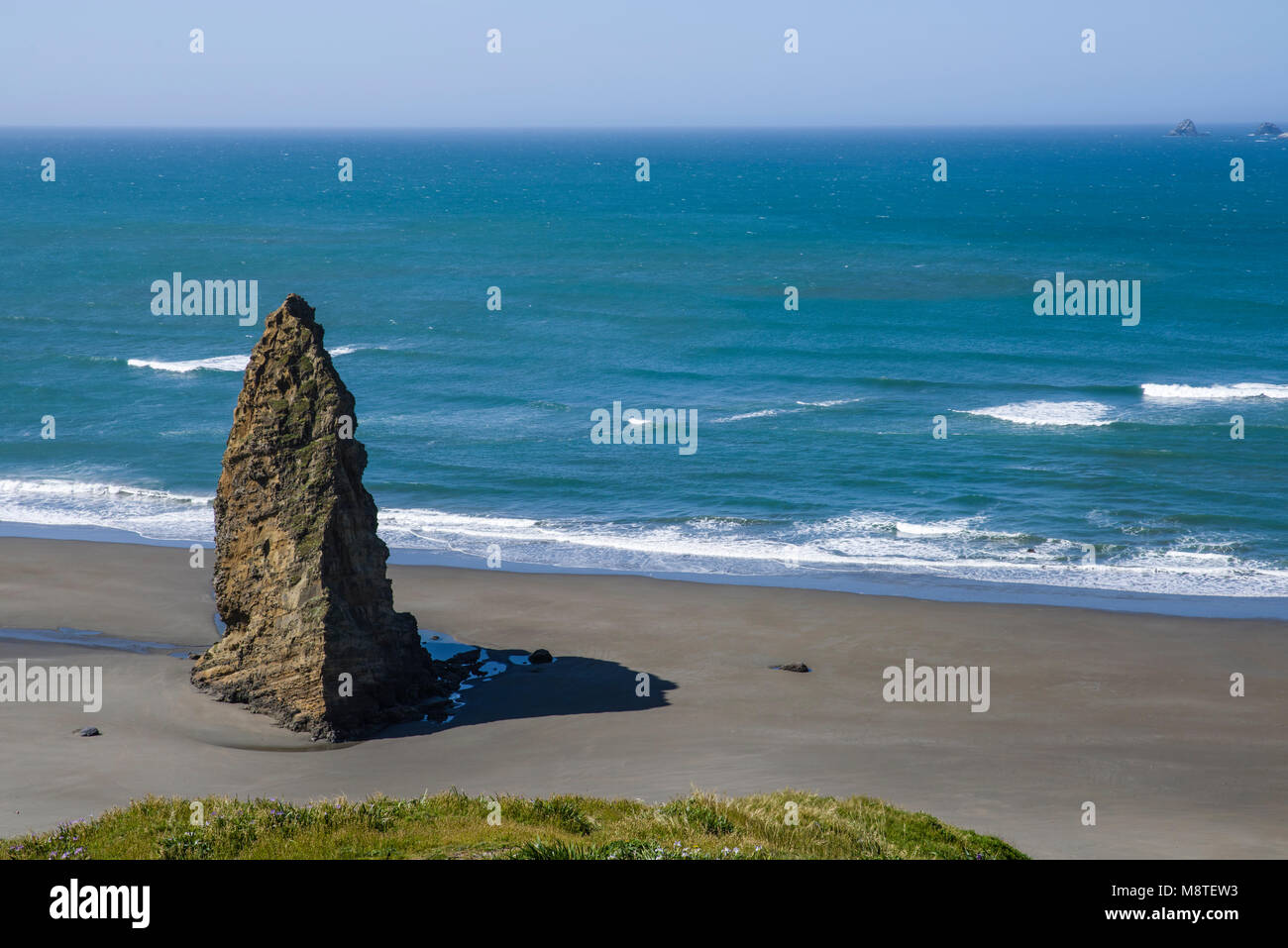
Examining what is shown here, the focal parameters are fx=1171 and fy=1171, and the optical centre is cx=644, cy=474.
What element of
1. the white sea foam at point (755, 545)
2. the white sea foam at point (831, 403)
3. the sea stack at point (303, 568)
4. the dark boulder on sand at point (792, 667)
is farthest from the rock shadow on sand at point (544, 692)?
the white sea foam at point (831, 403)

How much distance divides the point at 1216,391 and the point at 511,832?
4766 centimetres

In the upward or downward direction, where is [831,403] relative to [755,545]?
upward

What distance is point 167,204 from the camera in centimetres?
13312

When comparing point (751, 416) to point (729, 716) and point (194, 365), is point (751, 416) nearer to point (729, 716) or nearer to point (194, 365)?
point (729, 716)

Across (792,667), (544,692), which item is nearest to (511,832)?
(544,692)

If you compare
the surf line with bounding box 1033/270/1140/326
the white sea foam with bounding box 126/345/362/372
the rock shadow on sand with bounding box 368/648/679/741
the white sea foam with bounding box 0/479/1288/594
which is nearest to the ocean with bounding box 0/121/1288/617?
the white sea foam with bounding box 0/479/1288/594

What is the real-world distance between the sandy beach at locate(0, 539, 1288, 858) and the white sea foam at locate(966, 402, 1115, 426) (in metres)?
19.7

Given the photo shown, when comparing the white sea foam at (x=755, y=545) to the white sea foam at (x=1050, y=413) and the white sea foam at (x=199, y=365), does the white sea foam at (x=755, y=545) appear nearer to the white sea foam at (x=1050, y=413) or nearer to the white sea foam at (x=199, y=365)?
the white sea foam at (x=1050, y=413)

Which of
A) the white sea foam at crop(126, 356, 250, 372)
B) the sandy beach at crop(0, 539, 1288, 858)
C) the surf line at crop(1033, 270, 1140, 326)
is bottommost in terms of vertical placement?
the sandy beach at crop(0, 539, 1288, 858)

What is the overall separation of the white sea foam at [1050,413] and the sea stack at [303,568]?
1276 inches

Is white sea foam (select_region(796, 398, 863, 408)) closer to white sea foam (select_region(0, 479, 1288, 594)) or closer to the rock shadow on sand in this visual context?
white sea foam (select_region(0, 479, 1288, 594))

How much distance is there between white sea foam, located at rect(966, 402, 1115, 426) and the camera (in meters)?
47.3

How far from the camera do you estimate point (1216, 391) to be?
170 ft
